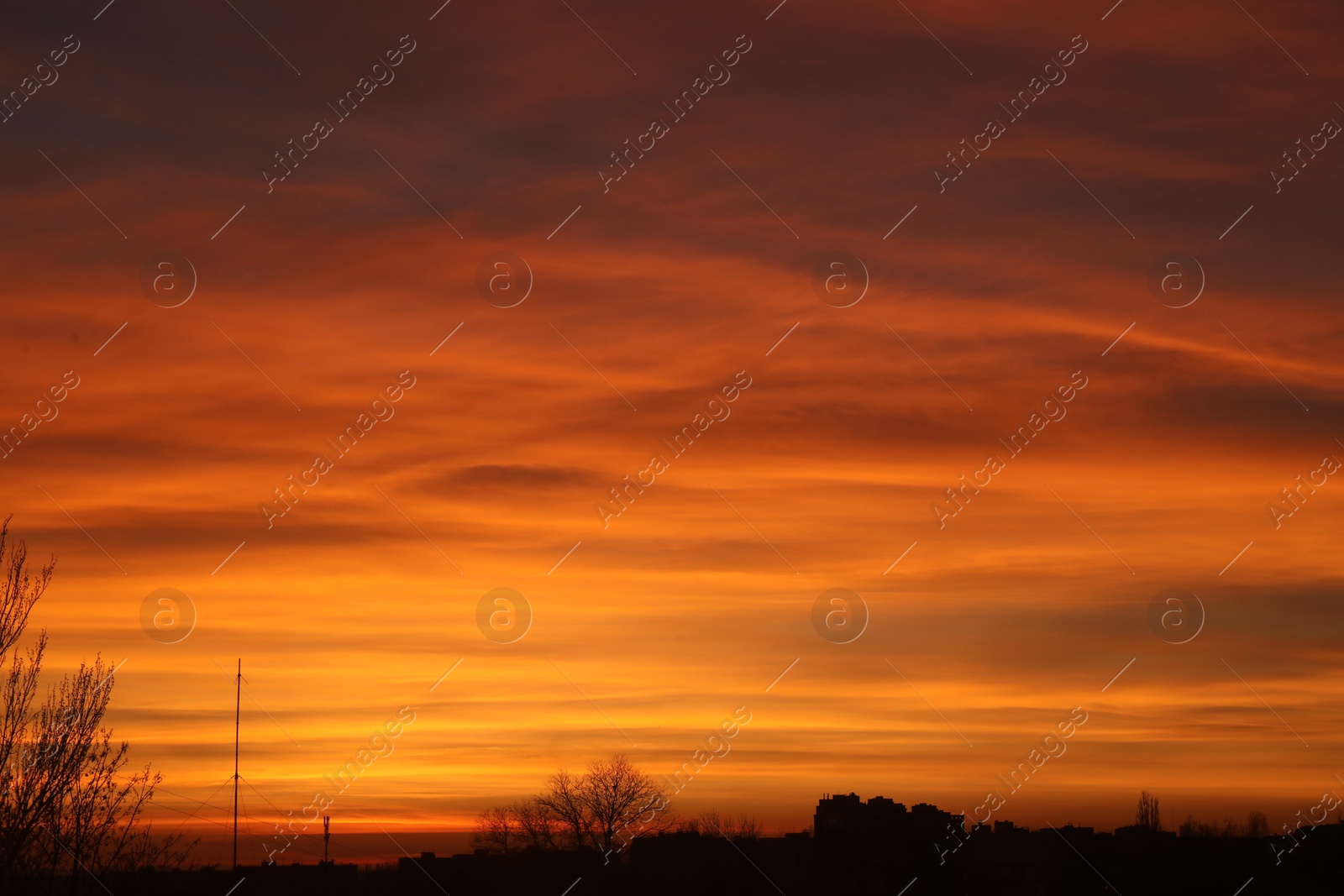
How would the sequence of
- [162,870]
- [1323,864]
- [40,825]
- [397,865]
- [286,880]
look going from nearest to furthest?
[40,825] → [162,870] → [1323,864] → [286,880] → [397,865]

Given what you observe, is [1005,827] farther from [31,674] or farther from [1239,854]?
[31,674]

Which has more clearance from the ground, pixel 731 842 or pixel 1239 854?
pixel 731 842

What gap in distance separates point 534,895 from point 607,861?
17.7 feet

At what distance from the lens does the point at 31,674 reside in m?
24.2

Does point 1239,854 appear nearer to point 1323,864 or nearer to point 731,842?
point 1323,864

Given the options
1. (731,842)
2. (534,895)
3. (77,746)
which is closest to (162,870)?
(77,746)

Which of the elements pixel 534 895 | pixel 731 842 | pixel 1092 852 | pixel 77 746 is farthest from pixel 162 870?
pixel 1092 852

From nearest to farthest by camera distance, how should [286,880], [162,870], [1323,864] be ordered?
1. [162,870]
2. [1323,864]
3. [286,880]

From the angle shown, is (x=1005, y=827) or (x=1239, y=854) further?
(x=1005, y=827)

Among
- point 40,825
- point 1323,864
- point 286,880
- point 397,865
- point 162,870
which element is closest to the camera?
point 40,825

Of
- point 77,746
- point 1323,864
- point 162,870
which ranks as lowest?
point 1323,864

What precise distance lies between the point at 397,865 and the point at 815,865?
30.6 metres

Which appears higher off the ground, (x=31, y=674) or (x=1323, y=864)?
(x=31, y=674)

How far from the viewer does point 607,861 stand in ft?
282
